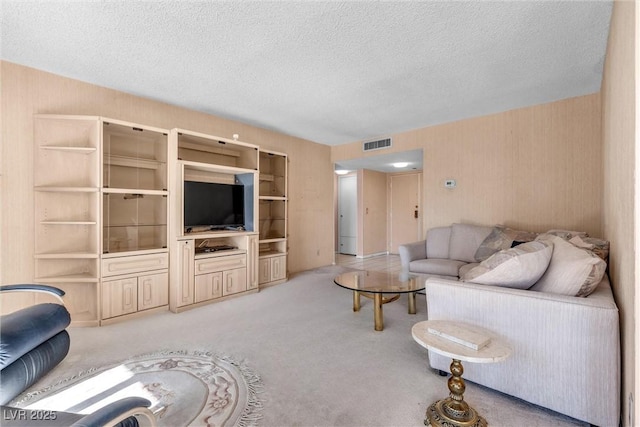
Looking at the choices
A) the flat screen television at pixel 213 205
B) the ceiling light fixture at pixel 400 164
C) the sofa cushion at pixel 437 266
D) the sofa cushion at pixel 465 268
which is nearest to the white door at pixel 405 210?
the ceiling light fixture at pixel 400 164

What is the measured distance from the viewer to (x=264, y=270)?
4.46 m

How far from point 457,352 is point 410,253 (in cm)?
279

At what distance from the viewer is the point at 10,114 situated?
2.72 metres

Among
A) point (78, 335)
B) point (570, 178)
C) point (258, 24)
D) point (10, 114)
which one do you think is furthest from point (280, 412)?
point (570, 178)

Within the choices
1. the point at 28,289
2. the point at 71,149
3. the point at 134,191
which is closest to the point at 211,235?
Result: the point at 134,191

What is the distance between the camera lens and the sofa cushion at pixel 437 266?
3604 mm

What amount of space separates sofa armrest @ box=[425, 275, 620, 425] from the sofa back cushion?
8.00 ft

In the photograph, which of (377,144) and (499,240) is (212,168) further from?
(499,240)

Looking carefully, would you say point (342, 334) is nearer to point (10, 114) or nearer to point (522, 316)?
point (522, 316)

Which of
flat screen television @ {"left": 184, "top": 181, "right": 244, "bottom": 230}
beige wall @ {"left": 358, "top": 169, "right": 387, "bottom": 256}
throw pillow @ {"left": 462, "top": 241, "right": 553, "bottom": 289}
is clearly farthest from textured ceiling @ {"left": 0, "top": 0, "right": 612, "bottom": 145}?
beige wall @ {"left": 358, "top": 169, "right": 387, "bottom": 256}

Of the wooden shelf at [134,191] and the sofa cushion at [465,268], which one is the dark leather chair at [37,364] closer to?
the wooden shelf at [134,191]

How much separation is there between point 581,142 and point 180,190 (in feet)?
16.3

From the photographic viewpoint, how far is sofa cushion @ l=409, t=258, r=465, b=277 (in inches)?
142

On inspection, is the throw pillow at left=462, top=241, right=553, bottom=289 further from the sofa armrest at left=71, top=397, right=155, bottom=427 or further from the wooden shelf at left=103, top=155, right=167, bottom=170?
the wooden shelf at left=103, top=155, right=167, bottom=170
